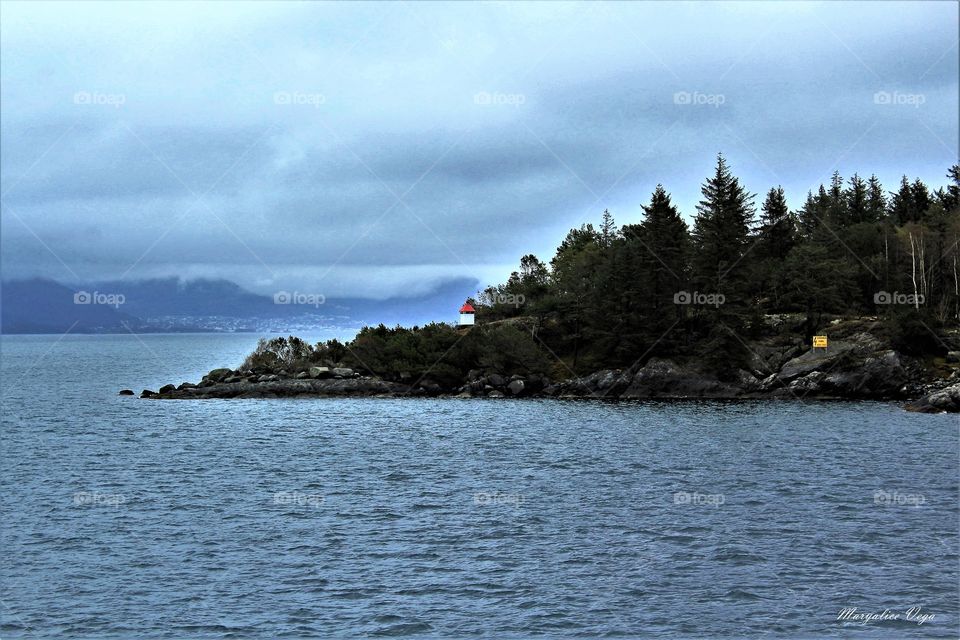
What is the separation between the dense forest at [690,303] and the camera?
9238 centimetres

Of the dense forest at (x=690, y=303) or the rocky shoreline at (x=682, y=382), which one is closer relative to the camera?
the rocky shoreline at (x=682, y=382)

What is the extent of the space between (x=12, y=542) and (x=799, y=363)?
76.9 meters

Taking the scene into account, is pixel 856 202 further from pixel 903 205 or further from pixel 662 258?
pixel 662 258

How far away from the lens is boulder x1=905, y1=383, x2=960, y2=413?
67875 mm

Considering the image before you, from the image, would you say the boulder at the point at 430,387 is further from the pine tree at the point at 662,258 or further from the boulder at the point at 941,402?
the boulder at the point at 941,402

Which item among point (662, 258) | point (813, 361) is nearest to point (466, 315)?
point (662, 258)

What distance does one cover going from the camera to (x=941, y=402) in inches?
2689

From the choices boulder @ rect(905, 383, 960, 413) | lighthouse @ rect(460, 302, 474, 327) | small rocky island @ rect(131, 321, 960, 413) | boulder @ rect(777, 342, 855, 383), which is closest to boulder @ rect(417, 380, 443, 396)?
small rocky island @ rect(131, 321, 960, 413)

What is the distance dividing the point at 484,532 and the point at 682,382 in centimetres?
6116

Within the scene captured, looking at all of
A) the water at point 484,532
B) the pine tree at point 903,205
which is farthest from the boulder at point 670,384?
the pine tree at point 903,205

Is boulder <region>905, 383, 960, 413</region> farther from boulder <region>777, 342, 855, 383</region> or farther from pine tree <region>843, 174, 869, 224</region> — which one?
pine tree <region>843, 174, 869, 224</region>

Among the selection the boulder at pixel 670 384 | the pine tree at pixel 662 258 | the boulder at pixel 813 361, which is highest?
the pine tree at pixel 662 258

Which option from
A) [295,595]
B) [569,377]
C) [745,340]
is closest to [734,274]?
[745,340]

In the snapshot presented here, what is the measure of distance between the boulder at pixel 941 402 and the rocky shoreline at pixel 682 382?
4.24 metres
